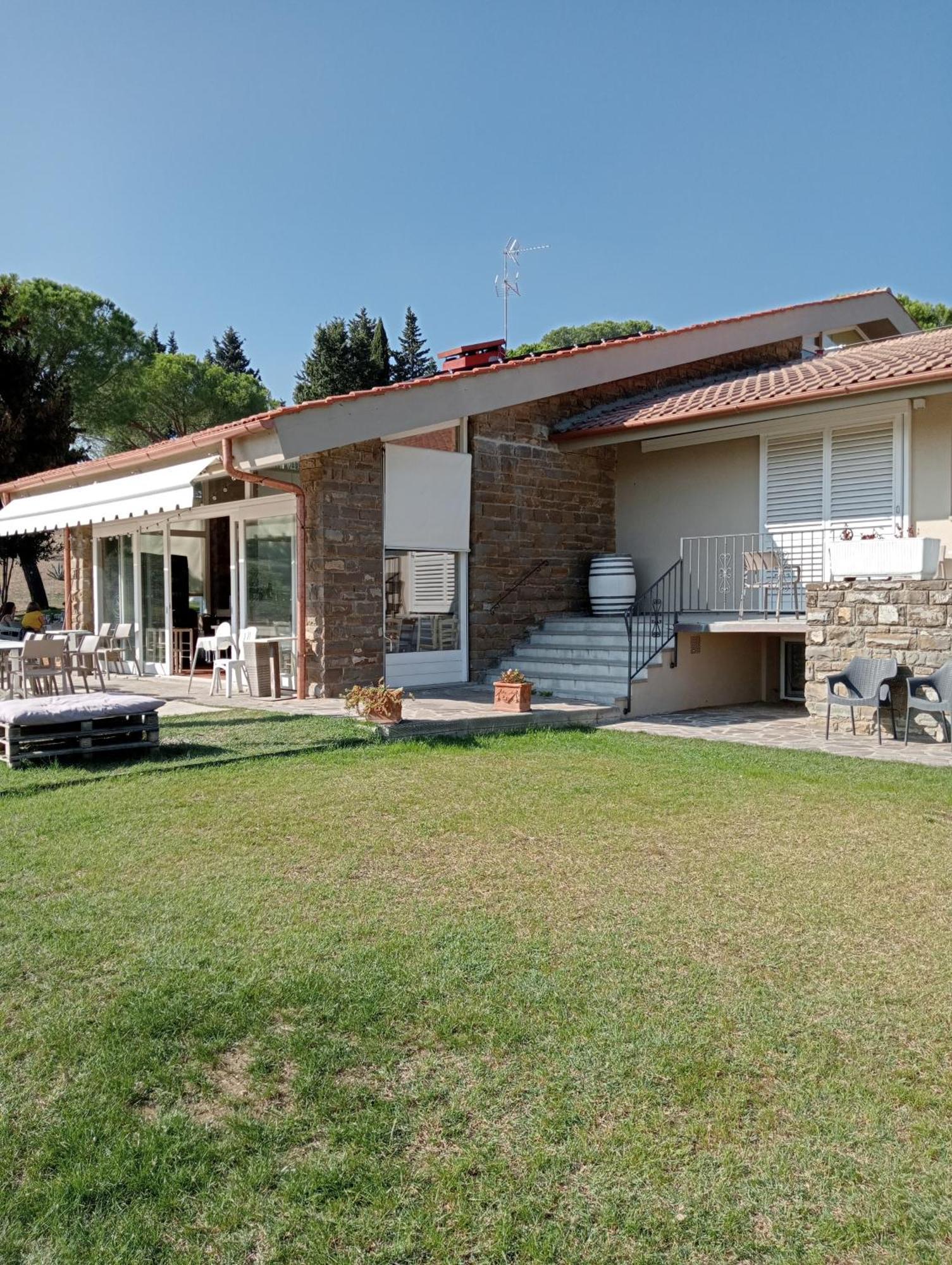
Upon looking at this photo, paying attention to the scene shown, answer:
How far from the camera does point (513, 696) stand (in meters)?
13.0

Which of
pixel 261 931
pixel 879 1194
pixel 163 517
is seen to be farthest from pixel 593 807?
pixel 163 517

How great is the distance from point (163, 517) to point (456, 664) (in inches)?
278

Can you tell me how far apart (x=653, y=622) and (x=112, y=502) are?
954 cm

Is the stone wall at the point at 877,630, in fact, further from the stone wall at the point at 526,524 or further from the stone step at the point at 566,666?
the stone wall at the point at 526,524

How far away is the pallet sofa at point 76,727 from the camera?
9641 millimetres

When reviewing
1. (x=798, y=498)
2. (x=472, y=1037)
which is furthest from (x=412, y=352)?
(x=472, y=1037)

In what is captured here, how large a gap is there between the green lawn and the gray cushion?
1.95 m

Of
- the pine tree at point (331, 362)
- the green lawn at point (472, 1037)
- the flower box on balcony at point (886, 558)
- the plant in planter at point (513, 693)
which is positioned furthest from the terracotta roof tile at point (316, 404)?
the pine tree at point (331, 362)

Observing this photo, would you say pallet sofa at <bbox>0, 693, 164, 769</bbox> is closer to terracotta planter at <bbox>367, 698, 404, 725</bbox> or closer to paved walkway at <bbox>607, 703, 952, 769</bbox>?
terracotta planter at <bbox>367, 698, 404, 725</bbox>

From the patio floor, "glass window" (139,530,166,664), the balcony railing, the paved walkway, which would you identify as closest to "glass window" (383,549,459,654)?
the patio floor

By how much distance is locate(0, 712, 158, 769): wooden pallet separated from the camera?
967 centimetres

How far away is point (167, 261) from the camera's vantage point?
89.1 ft

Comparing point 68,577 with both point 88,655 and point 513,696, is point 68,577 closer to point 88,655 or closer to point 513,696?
point 88,655

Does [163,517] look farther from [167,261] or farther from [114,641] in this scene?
[167,261]
